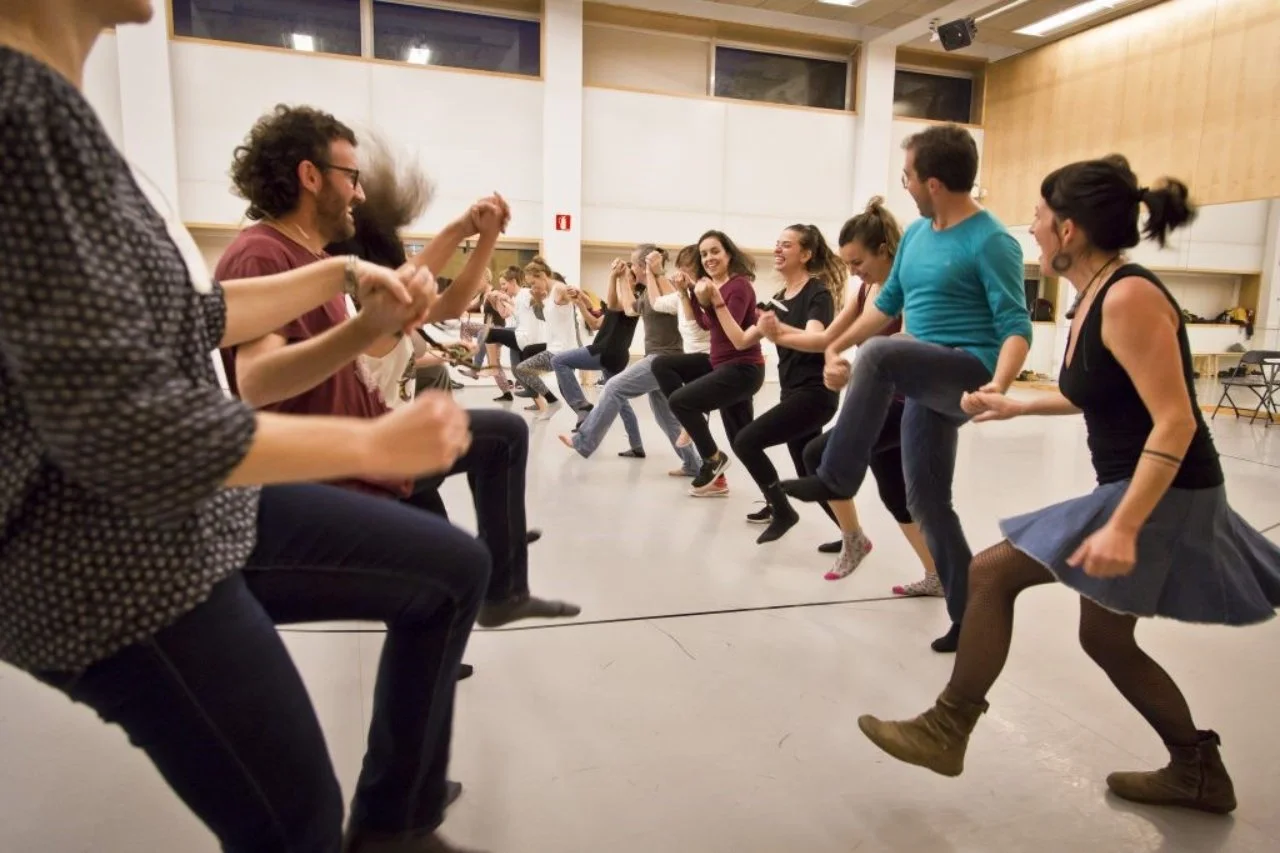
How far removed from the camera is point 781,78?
40.1 ft

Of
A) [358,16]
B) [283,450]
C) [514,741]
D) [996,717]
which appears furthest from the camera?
[358,16]

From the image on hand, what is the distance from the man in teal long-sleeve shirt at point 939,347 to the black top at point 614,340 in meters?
3.42

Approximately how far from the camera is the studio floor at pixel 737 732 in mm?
1673

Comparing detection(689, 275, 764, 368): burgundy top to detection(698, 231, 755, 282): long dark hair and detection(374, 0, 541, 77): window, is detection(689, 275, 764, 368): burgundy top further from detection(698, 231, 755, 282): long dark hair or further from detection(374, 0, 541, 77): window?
detection(374, 0, 541, 77): window

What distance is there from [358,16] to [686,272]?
7.99 metres

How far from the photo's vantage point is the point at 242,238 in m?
1.71

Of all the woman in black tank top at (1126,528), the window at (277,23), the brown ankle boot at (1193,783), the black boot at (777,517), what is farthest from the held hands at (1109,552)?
the window at (277,23)

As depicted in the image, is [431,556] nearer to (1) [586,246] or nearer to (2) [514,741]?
(2) [514,741]

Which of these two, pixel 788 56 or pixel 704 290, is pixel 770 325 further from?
pixel 788 56

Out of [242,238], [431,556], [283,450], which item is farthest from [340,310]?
[283,450]

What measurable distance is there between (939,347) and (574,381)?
4.72 metres

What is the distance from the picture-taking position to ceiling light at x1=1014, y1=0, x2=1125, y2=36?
34.8 feet

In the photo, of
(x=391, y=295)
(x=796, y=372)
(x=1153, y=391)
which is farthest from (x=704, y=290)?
(x=391, y=295)

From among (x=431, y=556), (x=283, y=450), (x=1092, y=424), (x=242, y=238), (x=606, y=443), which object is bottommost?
(x=606, y=443)
